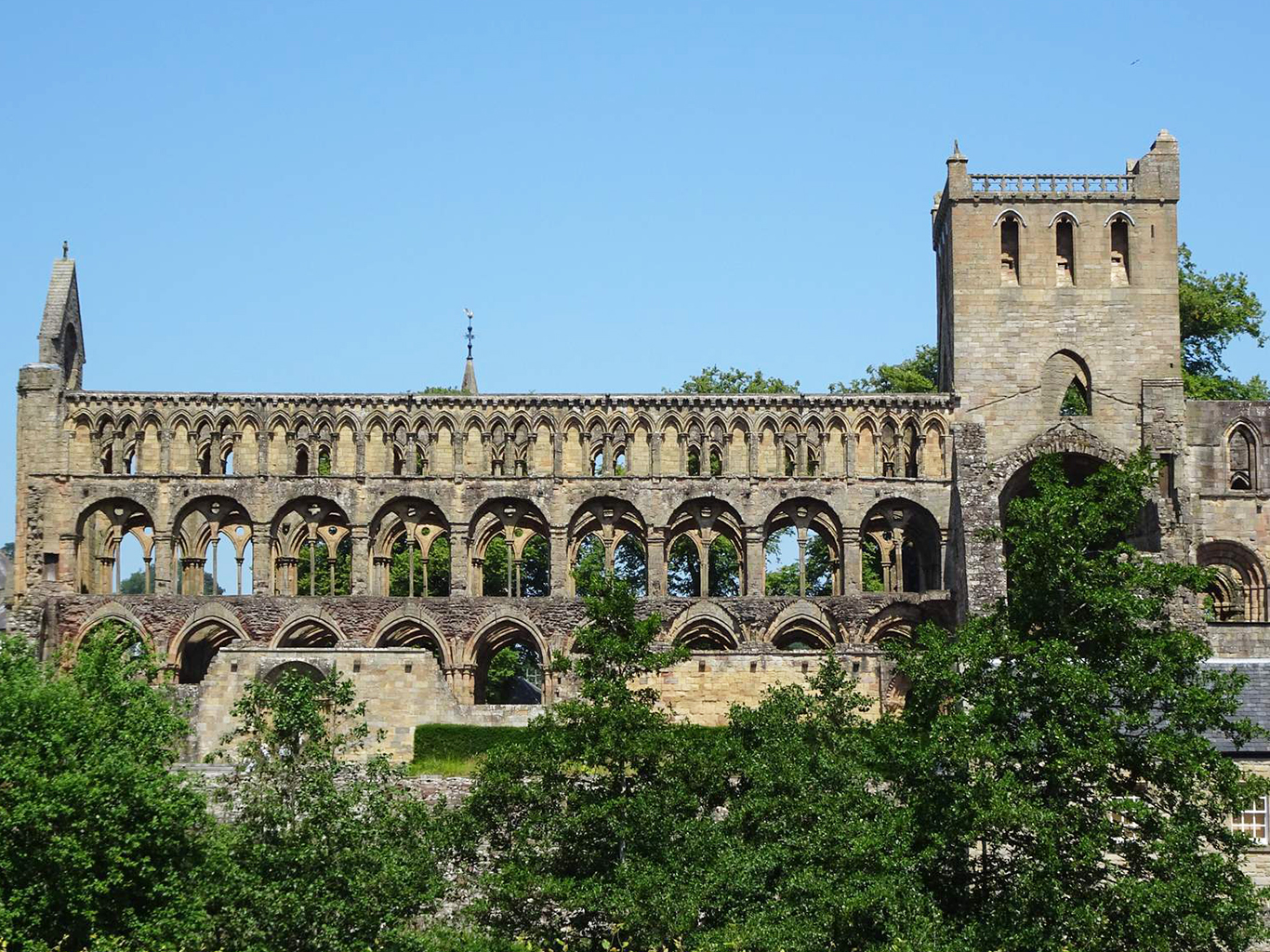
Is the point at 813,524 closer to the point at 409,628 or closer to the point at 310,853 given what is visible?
the point at 409,628

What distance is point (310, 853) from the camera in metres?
29.8

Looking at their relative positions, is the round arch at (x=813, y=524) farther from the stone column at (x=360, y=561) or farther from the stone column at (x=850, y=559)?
the stone column at (x=360, y=561)

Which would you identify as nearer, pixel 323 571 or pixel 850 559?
pixel 850 559

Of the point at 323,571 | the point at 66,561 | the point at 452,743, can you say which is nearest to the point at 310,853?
the point at 452,743

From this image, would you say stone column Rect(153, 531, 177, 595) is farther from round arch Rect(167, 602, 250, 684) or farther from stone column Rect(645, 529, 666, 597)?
stone column Rect(645, 529, 666, 597)

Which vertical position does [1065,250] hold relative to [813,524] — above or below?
above

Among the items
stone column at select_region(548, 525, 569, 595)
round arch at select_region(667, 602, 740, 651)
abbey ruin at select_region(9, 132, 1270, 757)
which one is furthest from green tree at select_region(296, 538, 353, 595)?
round arch at select_region(667, 602, 740, 651)

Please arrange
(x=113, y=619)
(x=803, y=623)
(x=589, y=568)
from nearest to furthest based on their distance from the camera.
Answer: (x=589, y=568), (x=113, y=619), (x=803, y=623)

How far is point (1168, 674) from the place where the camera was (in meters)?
29.5

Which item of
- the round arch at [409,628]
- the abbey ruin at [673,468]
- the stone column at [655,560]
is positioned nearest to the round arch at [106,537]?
the abbey ruin at [673,468]

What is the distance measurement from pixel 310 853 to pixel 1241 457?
39.5 meters

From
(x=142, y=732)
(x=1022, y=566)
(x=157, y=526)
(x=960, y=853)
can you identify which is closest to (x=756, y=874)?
(x=960, y=853)

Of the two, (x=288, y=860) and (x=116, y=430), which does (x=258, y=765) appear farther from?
(x=116, y=430)

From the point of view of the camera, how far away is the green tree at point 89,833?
2936cm
